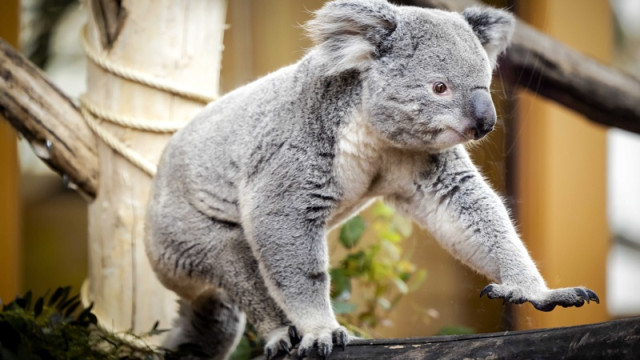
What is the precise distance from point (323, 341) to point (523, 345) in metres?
0.55

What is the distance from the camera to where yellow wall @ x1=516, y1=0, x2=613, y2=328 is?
2.04 meters

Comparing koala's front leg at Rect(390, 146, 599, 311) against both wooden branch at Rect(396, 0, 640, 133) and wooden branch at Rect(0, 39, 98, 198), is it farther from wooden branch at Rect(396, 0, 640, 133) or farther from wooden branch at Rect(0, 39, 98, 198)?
wooden branch at Rect(0, 39, 98, 198)

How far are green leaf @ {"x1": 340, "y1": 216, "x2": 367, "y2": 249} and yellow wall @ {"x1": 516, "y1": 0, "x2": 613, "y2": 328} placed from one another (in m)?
1.13

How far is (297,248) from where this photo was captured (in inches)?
82.7

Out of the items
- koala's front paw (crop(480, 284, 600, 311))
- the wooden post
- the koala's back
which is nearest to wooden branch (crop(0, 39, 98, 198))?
the wooden post

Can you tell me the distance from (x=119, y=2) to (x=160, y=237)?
0.92 metres

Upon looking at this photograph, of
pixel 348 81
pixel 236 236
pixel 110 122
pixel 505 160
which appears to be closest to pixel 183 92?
pixel 110 122

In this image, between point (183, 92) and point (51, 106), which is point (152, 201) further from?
point (51, 106)

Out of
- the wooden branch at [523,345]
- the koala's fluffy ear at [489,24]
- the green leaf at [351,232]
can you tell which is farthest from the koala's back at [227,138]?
the green leaf at [351,232]

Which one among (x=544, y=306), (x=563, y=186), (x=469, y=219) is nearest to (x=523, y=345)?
(x=544, y=306)

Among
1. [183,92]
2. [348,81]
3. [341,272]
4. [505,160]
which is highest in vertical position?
[348,81]

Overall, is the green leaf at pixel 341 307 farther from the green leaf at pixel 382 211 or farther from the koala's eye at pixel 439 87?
the koala's eye at pixel 439 87

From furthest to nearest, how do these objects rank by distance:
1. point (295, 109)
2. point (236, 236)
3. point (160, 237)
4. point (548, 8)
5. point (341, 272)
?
point (341, 272), point (160, 237), point (236, 236), point (295, 109), point (548, 8)

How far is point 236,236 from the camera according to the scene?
2.36 metres
